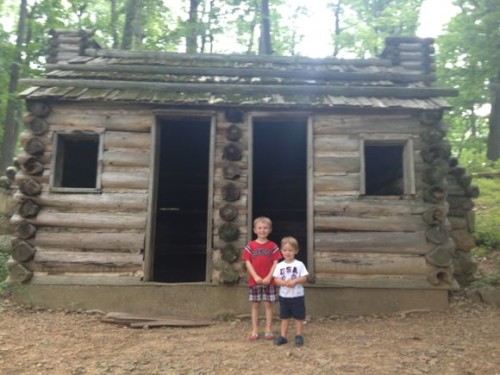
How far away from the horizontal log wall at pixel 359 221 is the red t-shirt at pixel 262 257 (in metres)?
1.71

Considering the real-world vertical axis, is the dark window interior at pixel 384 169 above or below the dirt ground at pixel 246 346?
above

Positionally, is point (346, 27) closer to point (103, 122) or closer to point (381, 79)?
point (381, 79)


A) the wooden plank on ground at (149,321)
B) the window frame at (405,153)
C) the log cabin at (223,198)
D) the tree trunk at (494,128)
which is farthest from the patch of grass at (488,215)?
the wooden plank on ground at (149,321)

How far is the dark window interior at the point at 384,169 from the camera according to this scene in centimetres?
832

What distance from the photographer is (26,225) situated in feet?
22.3

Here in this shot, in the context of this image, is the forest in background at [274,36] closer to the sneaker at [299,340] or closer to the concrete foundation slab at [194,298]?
the concrete foundation slab at [194,298]

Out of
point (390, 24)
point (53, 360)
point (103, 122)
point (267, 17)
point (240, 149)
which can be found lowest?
point (53, 360)

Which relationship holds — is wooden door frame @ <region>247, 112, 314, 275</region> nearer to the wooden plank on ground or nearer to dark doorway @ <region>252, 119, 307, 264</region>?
the wooden plank on ground

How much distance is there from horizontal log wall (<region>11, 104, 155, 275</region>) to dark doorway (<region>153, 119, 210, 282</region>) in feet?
10.2

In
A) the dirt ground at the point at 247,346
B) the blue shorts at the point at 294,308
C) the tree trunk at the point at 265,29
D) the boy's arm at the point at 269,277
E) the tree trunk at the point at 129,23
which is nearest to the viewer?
the dirt ground at the point at 247,346

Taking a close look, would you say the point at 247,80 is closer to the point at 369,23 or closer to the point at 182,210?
the point at 182,210

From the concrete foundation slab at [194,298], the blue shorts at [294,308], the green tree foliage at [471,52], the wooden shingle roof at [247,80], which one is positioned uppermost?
the green tree foliage at [471,52]

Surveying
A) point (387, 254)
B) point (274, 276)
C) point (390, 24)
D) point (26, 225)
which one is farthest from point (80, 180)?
point (390, 24)

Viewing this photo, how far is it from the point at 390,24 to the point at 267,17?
25.7 feet
